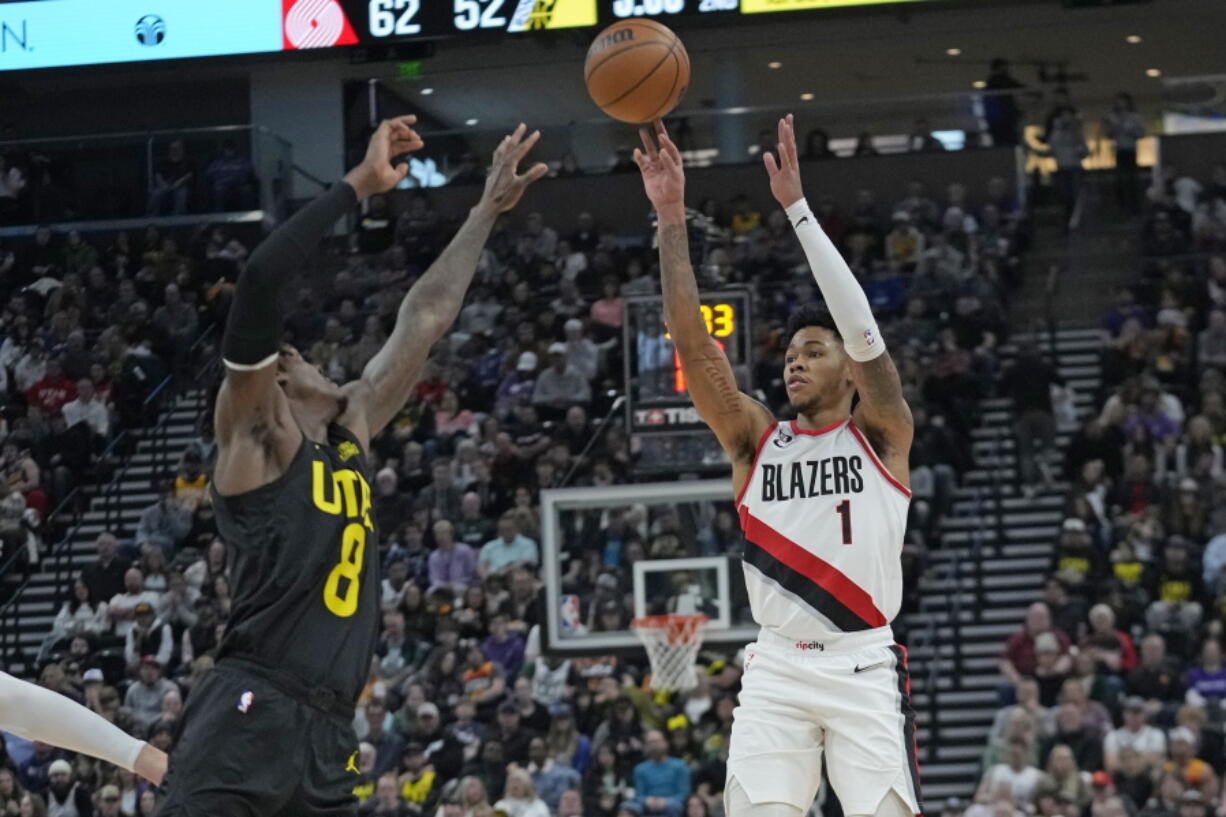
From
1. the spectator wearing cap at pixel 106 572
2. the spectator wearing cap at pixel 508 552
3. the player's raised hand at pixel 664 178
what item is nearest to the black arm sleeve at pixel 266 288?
the player's raised hand at pixel 664 178

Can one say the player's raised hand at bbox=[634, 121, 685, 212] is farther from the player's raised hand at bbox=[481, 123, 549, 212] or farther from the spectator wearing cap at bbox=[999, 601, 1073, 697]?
the spectator wearing cap at bbox=[999, 601, 1073, 697]

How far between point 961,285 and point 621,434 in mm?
4431

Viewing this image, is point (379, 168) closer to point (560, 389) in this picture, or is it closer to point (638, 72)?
point (638, 72)

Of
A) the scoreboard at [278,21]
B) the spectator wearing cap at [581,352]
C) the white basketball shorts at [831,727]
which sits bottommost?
the white basketball shorts at [831,727]

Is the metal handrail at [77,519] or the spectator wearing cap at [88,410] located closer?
the metal handrail at [77,519]

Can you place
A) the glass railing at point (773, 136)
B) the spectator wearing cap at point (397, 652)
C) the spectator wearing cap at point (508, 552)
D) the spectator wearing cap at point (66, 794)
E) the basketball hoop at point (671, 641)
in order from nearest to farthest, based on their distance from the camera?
1. the basketball hoop at point (671, 641)
2. the spectator wearing cap at point (66, 794)
3. the spectator wearing cap at point (397, 652)
4. the spectator wearing cap at point (508, 552)
5. the glass railing at point (773, 136)

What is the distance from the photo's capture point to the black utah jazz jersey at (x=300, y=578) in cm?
545

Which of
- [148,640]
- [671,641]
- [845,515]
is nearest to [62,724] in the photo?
[845,515]

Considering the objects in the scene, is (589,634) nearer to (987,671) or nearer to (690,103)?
(987,671)

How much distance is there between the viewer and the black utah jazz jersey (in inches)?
214

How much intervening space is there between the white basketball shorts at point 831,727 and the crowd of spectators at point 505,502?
7.99m

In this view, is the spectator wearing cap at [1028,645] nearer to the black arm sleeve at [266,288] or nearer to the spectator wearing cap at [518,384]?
the spectator wearing cap at [518,384]

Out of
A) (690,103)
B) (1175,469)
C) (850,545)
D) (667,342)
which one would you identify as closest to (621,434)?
(667,342)

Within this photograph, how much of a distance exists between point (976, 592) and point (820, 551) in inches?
478
